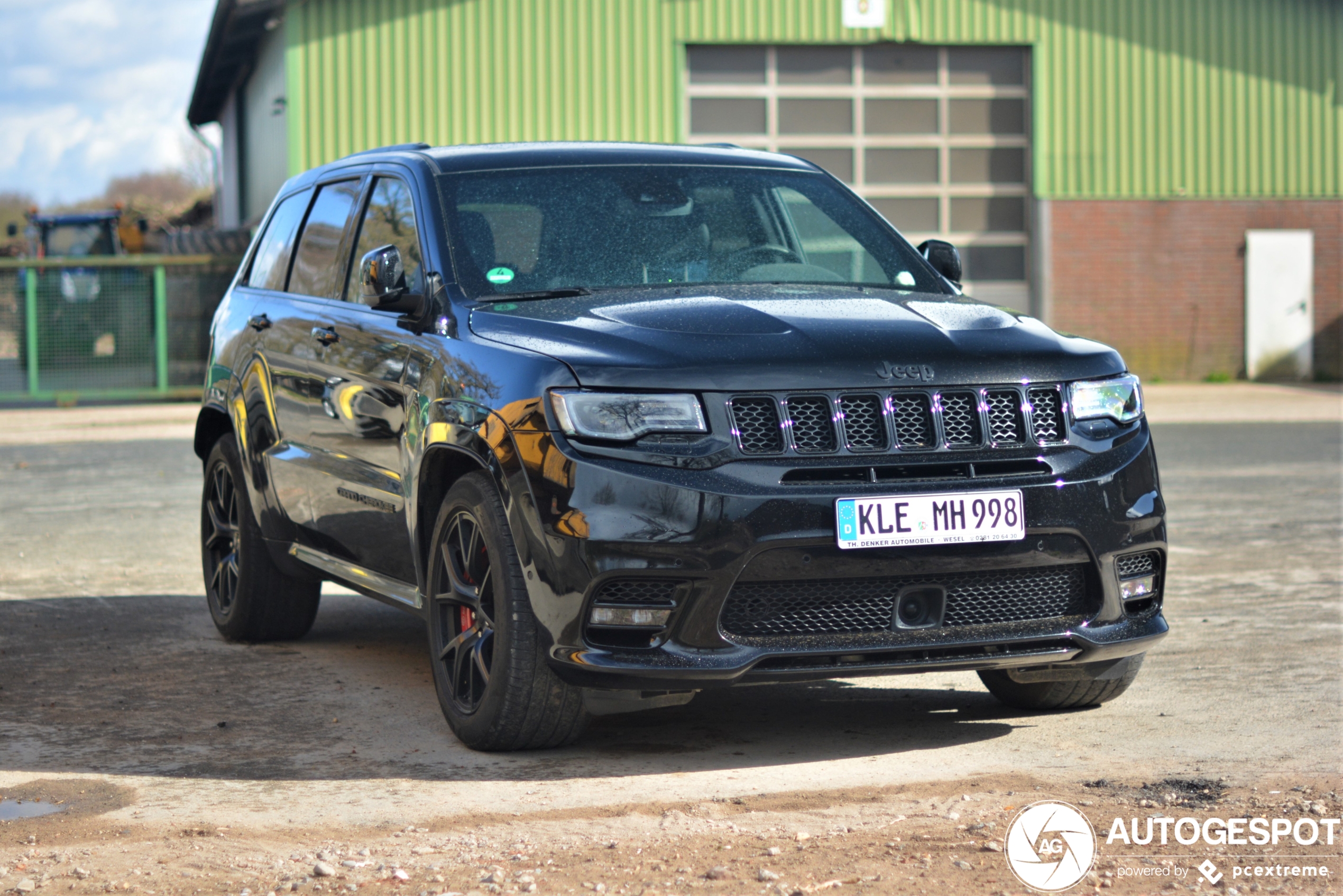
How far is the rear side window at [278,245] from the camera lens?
685cm

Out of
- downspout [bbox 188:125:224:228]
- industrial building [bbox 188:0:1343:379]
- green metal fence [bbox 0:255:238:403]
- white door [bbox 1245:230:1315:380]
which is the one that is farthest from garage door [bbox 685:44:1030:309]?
downspout [bbox 188:125:224:228]

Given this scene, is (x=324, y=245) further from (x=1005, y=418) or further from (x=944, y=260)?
(x=1005, y=418)

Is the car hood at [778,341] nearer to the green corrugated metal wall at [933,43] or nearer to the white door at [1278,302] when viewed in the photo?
the green corrugated metal wall at [933,43]

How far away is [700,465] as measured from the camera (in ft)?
14.2

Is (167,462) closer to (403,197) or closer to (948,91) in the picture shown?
(403,197)

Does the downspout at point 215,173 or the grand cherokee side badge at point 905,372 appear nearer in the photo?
Result: the grand cherokee side badge at point 905,372

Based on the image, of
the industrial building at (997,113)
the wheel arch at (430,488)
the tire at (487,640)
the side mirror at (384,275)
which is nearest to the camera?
the tire at (487,640)

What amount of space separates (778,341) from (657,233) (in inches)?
45.4

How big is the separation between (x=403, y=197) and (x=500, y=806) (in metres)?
2.30

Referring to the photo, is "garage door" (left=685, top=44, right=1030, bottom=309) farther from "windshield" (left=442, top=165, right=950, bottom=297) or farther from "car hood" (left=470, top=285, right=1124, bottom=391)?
"car hood" (left=470, top=285, right=1124, bottom=391)

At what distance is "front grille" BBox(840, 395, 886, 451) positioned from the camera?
445cm

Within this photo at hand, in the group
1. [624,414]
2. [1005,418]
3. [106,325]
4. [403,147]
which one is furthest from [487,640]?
[106,325]

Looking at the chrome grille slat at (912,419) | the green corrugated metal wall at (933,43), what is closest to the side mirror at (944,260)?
the chrome grille slat at (912,419)

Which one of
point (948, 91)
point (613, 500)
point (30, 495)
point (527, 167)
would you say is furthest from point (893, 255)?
point (948, 91)
